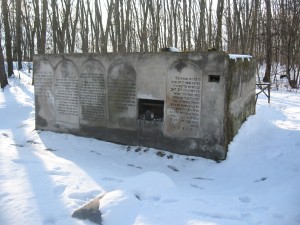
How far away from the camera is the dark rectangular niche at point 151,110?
645cm

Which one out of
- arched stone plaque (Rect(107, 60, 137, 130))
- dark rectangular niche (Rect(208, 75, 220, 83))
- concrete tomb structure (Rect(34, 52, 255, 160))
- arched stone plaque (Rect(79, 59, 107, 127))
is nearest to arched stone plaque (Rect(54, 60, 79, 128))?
concrete tomb structure (Rect(34, 52, 255, 160))

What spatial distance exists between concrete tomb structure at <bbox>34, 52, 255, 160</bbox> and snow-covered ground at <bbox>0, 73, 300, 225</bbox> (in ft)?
0.84

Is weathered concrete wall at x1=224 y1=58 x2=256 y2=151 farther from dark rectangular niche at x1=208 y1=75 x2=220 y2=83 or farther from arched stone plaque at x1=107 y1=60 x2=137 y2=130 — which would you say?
arched stone plaque at x1=107 y1=60 x2=137 y2=130

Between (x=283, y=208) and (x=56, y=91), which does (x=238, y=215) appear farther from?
(x=56, y=91)

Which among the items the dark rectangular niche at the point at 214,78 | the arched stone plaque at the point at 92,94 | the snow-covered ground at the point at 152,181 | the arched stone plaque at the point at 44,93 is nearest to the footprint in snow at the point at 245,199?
the snow-covered ground at the point at 152,181

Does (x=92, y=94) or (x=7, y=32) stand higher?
(x=7, y=32)

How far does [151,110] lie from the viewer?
6656 mm

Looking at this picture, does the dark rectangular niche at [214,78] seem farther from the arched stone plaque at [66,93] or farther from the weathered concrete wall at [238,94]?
the arched stone plaque at [66,93]

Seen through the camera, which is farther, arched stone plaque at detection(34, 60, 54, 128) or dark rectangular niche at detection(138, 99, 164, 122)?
arched stone plaque at detection(34, 60, 54, 128)

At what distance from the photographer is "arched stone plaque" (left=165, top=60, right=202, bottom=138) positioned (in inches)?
232

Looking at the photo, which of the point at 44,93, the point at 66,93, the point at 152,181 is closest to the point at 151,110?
the point at 66,93

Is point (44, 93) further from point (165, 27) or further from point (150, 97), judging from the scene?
point (165, 27)

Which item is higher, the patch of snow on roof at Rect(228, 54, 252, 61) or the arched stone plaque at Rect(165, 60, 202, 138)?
the patch of snow on roof at Rect(228, 54, 252, 61)

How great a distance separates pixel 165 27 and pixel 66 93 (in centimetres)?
2145
